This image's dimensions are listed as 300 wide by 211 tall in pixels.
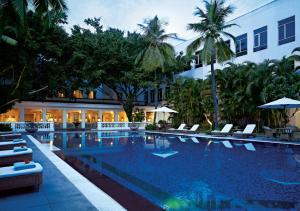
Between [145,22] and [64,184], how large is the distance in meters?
24.5

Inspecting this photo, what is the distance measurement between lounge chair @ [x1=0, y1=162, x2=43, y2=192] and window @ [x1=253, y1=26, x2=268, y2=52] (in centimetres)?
2307

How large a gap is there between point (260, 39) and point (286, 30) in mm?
2614

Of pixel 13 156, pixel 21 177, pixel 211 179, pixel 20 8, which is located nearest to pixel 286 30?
pixel 211 179

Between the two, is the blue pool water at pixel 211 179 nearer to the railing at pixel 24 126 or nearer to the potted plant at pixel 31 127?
the potted plant at pixel 31 127

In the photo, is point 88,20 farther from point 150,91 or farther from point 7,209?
point 7,209

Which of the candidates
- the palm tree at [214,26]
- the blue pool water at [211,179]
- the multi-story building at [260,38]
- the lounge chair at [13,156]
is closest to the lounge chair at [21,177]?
the lounge chair at [13,156]

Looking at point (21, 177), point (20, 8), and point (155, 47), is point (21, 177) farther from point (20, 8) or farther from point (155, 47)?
point (155, 47)

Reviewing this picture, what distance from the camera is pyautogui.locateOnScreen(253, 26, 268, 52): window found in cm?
2365

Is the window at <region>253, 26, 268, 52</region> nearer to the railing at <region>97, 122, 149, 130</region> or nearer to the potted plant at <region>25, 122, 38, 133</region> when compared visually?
the railing at <region>97, 122, 149, 130</region>

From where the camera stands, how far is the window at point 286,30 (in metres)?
21.3

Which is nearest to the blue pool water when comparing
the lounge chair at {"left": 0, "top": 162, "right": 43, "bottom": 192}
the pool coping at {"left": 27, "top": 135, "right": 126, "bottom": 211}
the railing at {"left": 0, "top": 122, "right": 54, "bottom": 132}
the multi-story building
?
the pool coping at {"left": 27, "top": 135, "right": 126, "bottom": 211}

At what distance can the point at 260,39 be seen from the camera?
2414 cm

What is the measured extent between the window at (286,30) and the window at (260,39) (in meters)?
1.42

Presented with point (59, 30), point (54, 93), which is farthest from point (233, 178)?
point (54, 93)
